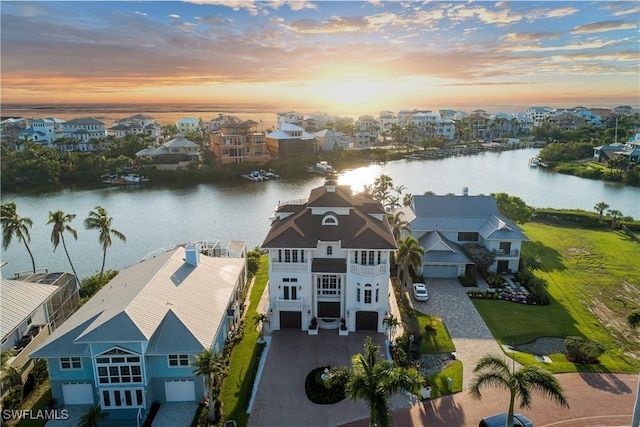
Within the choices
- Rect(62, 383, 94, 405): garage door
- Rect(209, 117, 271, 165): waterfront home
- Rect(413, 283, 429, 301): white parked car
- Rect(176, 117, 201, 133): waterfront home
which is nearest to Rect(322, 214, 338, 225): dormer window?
Rect(413, 283, 429, 301): white parked car

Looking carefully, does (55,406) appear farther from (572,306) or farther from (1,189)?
(1,189)

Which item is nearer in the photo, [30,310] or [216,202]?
[30,310]

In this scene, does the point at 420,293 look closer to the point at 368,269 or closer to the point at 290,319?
the point at 368,269

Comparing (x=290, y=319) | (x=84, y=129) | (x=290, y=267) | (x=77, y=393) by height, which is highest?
(x=84, y=129)

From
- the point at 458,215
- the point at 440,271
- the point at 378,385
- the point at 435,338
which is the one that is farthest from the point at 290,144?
the point at 378,385

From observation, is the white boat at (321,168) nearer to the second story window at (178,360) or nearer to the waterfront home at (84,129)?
the waterfront home at (84,129)

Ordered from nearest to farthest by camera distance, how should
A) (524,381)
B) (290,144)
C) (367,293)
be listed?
(524,381)
(367,293)
(290,144)

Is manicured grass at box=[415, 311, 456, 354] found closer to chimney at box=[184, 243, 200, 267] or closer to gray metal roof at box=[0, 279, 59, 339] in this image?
chimney at box=[184, 243, 200, 267]
